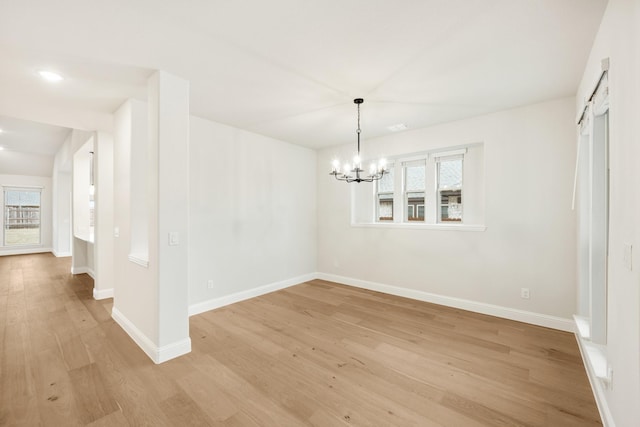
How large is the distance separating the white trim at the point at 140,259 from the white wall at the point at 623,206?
3642 millimetres

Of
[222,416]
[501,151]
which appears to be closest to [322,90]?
[501,151]

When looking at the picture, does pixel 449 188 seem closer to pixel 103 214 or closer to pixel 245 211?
Result: pixel 245 211

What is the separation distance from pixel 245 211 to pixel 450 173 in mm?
3436

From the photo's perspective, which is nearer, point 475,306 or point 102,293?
point 475,306

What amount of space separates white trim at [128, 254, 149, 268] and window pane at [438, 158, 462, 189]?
4279mm

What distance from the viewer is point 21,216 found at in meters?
9.23

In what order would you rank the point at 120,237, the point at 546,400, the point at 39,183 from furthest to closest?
1. the point at 39,183
2. the point at 120,237
3. the point at 546,400

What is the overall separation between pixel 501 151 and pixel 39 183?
13.6 meters

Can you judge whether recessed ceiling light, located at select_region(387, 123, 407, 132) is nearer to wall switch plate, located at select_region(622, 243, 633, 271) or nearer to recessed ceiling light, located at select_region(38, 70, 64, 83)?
wall switch plate, located at select_region(622, 243, 633, 271)

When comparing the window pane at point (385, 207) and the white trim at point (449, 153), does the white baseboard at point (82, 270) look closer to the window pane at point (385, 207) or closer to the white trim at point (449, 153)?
the window pane at point (385, 207)

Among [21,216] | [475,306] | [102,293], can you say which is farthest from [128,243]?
[21,216]

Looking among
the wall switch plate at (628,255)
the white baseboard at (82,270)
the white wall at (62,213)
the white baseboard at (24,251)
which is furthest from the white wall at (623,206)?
the white baseboard at (24,251)

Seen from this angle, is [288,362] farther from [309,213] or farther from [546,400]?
[309,213]

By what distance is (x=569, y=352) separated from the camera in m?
2.78
